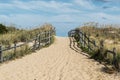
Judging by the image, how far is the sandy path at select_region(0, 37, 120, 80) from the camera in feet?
57.7

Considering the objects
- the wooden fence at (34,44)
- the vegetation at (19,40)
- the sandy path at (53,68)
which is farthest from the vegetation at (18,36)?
the sandy path at (53,68)

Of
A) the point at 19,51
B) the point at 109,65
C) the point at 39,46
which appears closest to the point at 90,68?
the point at 109,65

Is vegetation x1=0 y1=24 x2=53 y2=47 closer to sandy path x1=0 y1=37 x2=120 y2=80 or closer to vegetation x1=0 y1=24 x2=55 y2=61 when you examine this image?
vegetation x1=0 y1=24 x2=55 y2=61

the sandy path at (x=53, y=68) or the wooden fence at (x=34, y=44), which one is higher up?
the wooden fence at (x=34, y=44)

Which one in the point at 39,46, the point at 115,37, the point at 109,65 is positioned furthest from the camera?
the point at 115,37

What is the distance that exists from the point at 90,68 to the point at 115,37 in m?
22.9

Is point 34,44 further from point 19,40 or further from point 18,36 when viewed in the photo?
point 18,36

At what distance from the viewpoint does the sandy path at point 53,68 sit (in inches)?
693

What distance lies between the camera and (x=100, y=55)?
900 inches

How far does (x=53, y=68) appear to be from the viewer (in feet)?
65.6

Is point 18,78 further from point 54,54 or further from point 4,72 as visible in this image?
point 54,54

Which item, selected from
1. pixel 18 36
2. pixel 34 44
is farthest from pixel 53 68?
pixel 18 36

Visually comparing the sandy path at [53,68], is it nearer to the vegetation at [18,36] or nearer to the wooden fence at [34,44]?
the wooden fence at [34,44]

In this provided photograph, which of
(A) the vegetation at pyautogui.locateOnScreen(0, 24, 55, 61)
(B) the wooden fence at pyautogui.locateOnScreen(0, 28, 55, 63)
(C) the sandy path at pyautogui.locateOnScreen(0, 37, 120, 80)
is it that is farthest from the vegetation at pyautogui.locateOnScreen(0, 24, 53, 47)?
(C) the sandy path at pyautogui.locateOnScreen(0, 37, 120, 80)
